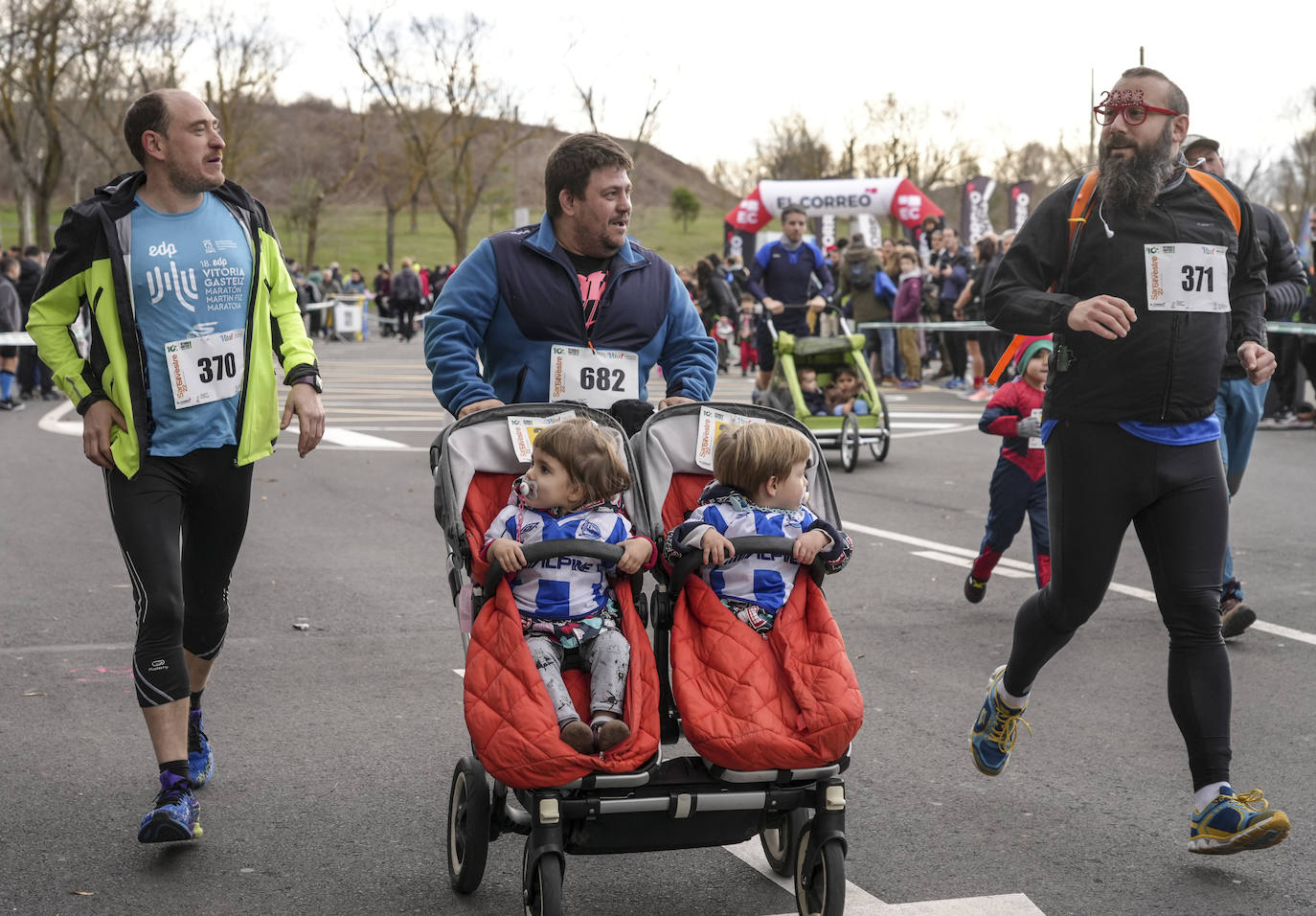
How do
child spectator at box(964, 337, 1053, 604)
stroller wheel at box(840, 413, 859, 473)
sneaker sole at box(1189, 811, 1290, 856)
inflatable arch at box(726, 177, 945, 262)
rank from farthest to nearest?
1. inflatable arch at box(726, 177, 945, 262)
2. stroller wheel at box(840, 413, 859, 473)
3. child spectator at box(964, 337, 1053, 604)
4. sneaker sole at box(1189, 811, 1290, 856)

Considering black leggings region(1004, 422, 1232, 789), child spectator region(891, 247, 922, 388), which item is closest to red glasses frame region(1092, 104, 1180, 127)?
black leggings region(1004, 422, 1232, 789)

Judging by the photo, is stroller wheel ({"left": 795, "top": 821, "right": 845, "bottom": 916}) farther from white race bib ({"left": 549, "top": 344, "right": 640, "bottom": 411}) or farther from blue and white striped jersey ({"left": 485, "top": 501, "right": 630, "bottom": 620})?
white race bib ({"left": 549, "top": 344, "right": 640, "bottom": 411})

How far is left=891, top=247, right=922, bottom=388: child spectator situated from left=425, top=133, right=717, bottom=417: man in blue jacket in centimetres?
1709

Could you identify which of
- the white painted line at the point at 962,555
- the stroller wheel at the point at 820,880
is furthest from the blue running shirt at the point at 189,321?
the white painted line at the point at 962,555

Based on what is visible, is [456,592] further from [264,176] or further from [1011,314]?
[264,176]

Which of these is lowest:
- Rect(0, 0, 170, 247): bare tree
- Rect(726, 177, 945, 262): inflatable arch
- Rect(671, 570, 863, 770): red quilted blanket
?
Rect(671, 570, 863, 770): red quilted blanket

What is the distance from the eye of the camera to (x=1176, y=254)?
13.5 ft

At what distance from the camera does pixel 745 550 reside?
3.58 m

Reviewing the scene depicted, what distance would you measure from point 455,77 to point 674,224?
4217cm

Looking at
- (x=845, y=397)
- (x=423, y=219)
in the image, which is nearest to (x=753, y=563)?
(x=845, y=397)

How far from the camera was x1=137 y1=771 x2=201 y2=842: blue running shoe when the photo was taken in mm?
4020

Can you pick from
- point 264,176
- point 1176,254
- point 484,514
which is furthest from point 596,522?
point 264,176

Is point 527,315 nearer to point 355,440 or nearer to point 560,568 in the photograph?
point 560,568

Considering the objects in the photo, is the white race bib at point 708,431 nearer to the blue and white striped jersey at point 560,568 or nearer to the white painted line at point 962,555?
the blue and white striped jersey at point 560,568
